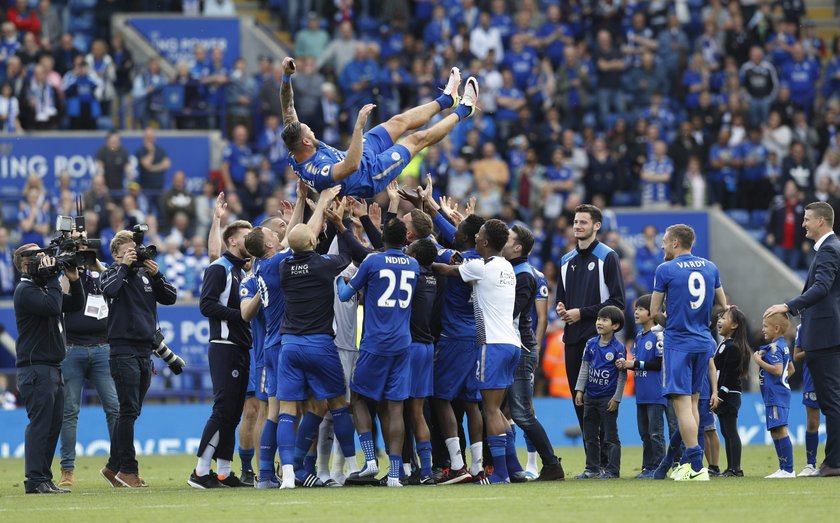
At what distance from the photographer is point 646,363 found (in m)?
14.8

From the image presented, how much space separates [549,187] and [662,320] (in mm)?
11417

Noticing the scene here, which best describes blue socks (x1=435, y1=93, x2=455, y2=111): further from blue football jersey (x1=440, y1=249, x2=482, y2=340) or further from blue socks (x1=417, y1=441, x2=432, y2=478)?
blue socks (x1=417, y1=441, x2=432, y2=478)

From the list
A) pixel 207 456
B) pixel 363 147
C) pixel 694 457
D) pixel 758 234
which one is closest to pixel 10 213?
pixel 207 456

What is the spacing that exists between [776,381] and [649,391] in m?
1.34

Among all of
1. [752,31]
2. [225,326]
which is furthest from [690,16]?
[225,326]

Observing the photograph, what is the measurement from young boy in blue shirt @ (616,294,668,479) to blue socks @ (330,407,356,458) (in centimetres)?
310

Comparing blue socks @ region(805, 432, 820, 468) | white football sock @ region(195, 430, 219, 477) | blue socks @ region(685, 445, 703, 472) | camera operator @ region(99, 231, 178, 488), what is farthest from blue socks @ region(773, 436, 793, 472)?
camera operator @ region(99, 231, 178, 488)

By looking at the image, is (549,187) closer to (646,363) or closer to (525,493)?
(646,363)

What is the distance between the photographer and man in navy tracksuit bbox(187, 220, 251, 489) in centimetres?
1432

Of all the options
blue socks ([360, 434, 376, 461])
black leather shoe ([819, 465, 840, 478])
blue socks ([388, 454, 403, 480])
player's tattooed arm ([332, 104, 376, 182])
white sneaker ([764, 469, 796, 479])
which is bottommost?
white sneaker ([764, 469, 796, 479])

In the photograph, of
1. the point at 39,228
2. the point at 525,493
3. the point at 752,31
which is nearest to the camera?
the point at 525,493

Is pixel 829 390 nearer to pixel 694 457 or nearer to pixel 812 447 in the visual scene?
pixel 812 447

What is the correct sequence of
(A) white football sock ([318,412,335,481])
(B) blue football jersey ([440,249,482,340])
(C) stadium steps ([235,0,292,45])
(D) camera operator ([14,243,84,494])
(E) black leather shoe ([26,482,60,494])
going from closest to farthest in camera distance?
(D) camera operator ([14,243,84,494]) < (E) black leather shoe ([26,482,60,494]) < (B) blue football jersey ([440,249,482,340]) < (A) white football sock ([318,412,335,481]) < (C) stadium steps ([235,0,292,45])

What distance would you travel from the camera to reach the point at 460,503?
11.8 metres
